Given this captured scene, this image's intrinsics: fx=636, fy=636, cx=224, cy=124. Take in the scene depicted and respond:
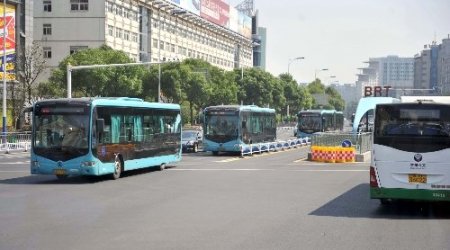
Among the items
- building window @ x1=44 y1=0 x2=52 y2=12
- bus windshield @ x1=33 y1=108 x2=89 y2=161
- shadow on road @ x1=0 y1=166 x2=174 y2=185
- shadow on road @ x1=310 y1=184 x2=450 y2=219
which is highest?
building window @ x1=44 y1=0 x2=52 y2=12

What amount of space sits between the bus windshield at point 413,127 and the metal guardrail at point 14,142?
31977 mm

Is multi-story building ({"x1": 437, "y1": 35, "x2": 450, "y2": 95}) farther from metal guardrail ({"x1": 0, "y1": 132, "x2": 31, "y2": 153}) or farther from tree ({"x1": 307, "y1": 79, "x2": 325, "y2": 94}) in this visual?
metal guardrail ({"x1": 0, "y1": 132, "x2": 31, "y2": 153})

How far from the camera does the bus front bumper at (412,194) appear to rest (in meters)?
13.0

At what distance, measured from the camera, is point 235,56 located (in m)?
132

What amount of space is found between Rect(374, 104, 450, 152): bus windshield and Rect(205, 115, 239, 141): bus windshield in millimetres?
23138

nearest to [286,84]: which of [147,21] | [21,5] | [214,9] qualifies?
[214,9]

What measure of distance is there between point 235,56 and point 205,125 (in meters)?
96.0

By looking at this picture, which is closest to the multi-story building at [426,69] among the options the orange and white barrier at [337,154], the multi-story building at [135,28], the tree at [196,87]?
the multi-story building at [135,28]

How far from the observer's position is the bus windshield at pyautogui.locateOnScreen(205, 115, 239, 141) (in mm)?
36688

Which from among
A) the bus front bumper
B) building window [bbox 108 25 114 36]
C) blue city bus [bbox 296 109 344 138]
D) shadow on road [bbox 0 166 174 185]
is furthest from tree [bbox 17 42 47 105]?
the bus front bumper

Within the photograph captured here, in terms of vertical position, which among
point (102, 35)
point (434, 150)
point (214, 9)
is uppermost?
point (214, 9)

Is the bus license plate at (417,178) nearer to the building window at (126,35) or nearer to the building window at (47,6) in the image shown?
the building window at (47,6)

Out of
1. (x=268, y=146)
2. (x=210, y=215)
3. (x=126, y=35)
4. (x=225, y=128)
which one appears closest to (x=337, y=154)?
(x=225, y=128)

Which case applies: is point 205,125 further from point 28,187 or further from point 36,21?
point 36,21
